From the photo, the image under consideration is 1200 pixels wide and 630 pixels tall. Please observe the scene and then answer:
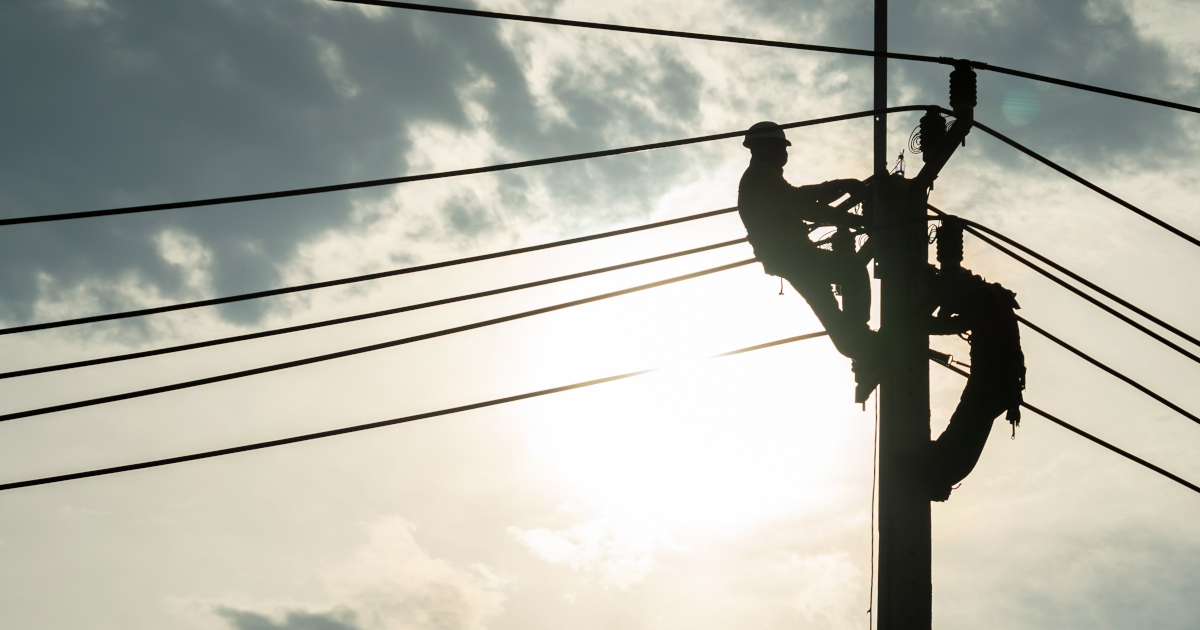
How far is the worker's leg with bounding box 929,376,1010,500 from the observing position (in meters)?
5.90

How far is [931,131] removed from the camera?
22.1 ft

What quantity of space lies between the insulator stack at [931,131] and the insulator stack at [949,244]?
20.7 inches

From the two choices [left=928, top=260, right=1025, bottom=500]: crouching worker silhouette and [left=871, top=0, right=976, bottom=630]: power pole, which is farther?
[left=928, top=260, right=1025, bottom=500]: crouching worker silhouette

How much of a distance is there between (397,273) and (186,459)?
226 centimetres

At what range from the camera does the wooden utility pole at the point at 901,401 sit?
19.0 ft

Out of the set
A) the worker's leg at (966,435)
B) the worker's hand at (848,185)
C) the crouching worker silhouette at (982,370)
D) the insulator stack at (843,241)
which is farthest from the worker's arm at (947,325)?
the worker's hand at (848,185)

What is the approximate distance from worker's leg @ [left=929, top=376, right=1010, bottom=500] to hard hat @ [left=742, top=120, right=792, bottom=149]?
2.26m

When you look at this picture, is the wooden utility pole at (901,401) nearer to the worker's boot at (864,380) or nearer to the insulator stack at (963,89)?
the worker's boot at (864,380)

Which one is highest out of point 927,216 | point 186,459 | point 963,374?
point 927,216

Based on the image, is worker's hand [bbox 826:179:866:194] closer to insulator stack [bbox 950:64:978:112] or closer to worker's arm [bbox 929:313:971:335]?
insulator stack [bbox 950:64:978:112]

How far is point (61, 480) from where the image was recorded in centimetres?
720

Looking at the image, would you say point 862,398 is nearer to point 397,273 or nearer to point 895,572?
point 895,572

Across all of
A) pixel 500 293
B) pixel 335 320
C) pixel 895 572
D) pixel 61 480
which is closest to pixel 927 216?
pixel 895 572

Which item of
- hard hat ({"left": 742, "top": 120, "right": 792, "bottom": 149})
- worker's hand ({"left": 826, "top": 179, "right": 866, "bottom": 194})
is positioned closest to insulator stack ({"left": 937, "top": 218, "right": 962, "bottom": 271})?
worker's hand ({"left": 826, "top": 179, "right": 866, "bottom": 194})
